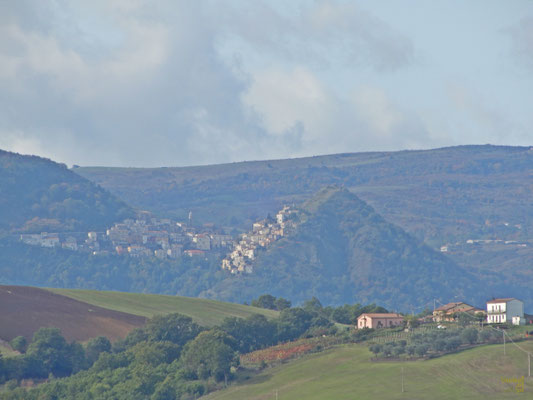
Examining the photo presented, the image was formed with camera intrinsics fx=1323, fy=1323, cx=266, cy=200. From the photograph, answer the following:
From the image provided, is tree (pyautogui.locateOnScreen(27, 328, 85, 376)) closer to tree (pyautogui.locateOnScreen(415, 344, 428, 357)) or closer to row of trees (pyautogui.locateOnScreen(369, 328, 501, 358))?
row of trees (pyautogui.locateOnScreen(369, 328, 501, 358))

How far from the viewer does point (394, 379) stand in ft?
473

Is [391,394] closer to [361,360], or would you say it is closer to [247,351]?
[361,360]

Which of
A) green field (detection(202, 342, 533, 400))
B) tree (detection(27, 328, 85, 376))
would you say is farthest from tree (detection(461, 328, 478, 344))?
tree (detection(27, 328, 85, 376))

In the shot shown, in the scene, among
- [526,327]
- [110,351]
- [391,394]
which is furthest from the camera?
[110,351]

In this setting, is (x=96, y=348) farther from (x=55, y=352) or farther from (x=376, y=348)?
(x=376, y=348)

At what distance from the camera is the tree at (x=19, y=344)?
194125 mm

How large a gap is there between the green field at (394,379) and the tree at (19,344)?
43.9 meters

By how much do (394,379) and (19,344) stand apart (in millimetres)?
71520

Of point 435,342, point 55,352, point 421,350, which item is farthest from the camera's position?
point 55,352

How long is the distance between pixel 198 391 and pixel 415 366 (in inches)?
1030

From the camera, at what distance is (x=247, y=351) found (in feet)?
649

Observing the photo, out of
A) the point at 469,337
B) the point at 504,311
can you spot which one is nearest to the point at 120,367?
the point at 469,337

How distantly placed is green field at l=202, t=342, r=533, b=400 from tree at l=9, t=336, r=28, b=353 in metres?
43.9

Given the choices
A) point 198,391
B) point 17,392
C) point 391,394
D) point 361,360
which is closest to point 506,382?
point 391,394
